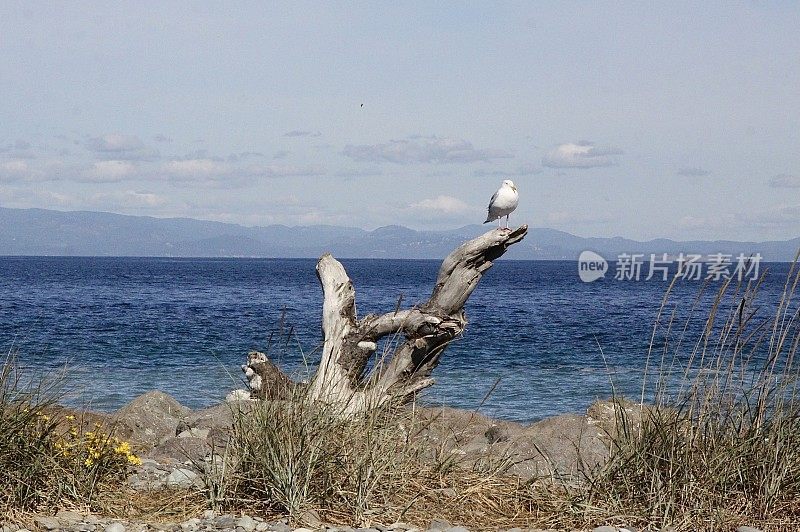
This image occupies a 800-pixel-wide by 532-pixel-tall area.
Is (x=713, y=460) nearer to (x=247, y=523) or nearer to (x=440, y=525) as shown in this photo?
(x=440, y=525)

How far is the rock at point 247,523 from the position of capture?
5.77 meters

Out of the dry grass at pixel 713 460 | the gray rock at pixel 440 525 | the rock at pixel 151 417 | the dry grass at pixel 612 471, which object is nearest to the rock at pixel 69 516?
the dry grass at pixel 612 471

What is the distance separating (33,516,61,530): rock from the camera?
5832mm

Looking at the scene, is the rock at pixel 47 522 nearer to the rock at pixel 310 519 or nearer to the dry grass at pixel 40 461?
the dry grass at pixel 40 461

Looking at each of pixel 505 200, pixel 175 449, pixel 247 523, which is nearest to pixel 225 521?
pixel 247 523

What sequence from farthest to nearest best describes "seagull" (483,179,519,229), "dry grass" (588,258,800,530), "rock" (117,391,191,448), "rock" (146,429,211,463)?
"rock" (117,391,191,448) < "seagull" (483,179,519,229) < "rock" (146,429,211,463) < "dry grass" (588,258,800,530)

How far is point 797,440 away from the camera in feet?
20.1

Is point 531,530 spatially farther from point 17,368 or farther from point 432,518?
point 17,368

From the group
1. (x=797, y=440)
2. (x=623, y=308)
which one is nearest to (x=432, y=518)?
(x=797, y=440)

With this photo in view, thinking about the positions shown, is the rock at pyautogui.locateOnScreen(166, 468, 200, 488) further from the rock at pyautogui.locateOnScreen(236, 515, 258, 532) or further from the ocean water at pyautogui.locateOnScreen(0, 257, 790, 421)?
the rock at pyautogui.locateOnScreen(236, 515, 258, 532)

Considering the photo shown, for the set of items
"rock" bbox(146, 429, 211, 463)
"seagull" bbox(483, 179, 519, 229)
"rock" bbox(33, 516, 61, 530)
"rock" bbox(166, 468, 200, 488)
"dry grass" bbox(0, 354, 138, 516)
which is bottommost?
"rock" bbox(146, 429, 211, 463)

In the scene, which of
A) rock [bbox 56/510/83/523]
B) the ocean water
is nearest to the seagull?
the ocean water

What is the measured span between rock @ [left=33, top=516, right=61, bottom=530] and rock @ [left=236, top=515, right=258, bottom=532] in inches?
47.7

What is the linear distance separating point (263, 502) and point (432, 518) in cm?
117
